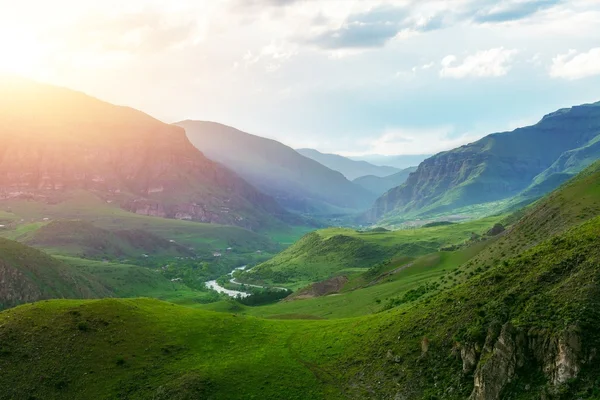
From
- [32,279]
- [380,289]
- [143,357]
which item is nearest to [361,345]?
[143,357]

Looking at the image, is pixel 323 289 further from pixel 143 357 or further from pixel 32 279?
pixel 143 357

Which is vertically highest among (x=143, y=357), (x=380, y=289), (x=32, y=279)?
(x=143, y=357)

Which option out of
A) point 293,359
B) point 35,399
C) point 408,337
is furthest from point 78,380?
point 408,337

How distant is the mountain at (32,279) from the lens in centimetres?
15875

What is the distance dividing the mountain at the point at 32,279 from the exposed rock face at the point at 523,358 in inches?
6461

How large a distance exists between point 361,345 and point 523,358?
23.2 m

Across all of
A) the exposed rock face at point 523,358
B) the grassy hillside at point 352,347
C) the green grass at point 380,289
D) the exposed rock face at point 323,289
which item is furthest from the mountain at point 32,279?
the exposed rock face at point 523,358

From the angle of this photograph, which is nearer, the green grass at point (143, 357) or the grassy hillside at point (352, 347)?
the grassy hillside at point (352, 347)

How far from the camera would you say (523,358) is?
1432 inches

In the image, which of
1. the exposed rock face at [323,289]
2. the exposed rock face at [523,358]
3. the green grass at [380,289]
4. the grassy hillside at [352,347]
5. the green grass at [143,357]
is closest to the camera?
the exposed rock face at [523,358]

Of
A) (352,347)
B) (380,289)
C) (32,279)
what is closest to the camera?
(352,347)

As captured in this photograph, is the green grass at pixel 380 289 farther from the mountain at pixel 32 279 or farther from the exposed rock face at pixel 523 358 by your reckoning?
the mountain at pixel 32 279

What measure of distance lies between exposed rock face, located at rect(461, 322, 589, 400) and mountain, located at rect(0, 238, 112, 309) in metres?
164

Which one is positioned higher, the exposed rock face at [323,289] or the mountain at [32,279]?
the mountain at [32,279]
